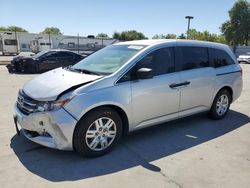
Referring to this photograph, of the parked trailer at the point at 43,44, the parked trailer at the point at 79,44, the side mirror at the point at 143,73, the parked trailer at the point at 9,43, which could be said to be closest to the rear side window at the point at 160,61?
the side mirror at the point at 143,73

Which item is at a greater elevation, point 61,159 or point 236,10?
Answer: point 236,10

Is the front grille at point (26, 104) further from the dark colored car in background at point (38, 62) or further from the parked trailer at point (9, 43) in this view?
the parked trailer at point (9, 43)

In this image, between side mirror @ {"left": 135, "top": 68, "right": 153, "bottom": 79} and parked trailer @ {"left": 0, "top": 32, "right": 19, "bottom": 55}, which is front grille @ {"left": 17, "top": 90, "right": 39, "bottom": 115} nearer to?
side mirror @ {"left": 135, "top": 68, "right": 153, "bottom": 79}

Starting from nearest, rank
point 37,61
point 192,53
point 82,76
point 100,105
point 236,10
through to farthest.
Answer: point 100,105 < point 82,76 < point 192,53 < point 37,61 < point 236,10

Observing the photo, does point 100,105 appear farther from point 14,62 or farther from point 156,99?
point 14,62

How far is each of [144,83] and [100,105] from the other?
0.87 metres

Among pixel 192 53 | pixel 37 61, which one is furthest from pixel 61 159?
pixel 37 61

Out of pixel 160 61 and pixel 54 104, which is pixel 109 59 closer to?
pixel 160 61

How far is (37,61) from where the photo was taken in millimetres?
13953

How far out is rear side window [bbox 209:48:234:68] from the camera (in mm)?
5497

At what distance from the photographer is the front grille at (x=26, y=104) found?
366cm

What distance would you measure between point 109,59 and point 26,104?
5.21 ft

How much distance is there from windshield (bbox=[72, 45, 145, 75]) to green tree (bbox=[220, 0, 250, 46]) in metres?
51.4

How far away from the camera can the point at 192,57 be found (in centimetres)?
505
